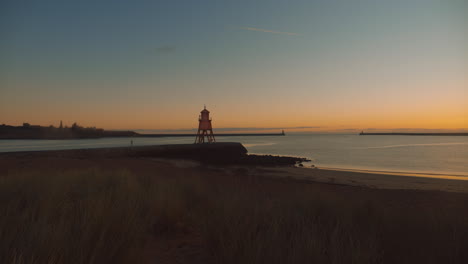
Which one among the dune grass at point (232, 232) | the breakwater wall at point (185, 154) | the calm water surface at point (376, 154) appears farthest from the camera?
the calm water surface at point (376, 154)

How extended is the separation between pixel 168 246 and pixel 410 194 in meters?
9.71

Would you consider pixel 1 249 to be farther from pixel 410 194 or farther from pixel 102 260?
pixel 410 194

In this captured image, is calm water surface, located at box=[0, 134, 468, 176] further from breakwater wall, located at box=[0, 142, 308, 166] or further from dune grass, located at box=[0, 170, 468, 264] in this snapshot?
dune grass, located at box=[0, 170, 468, 264]

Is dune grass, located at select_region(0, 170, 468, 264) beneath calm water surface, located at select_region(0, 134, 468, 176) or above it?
above

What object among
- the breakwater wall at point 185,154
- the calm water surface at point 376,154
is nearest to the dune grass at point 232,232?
the breakwater wall at point 185,154

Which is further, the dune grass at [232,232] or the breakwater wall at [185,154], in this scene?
the breakwater wall at [185,154]

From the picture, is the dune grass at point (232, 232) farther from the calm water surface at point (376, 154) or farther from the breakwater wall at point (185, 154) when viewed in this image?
the calm water surface at point (376, 154)

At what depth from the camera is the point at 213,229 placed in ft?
11.7

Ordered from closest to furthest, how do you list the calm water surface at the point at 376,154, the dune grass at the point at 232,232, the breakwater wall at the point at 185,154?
the dune grass at the point at 232,232 < the breakwater wall at the point at 185,154 < the calm water surface at the point at 376,154

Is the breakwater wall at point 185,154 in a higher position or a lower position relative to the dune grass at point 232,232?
lower

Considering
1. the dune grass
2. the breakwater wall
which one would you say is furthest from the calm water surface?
the dune grass

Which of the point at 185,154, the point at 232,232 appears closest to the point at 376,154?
the point at 185,154

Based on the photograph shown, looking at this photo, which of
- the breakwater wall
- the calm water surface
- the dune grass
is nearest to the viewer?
the dune grass

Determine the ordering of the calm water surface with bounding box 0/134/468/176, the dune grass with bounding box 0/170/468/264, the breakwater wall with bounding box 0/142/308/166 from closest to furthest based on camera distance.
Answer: the dune grass with bounding box 0/170/468/264
the breakwater wall with bounding box 0/142/308/166
the calm water surface with bounding box 0/134/468/176
